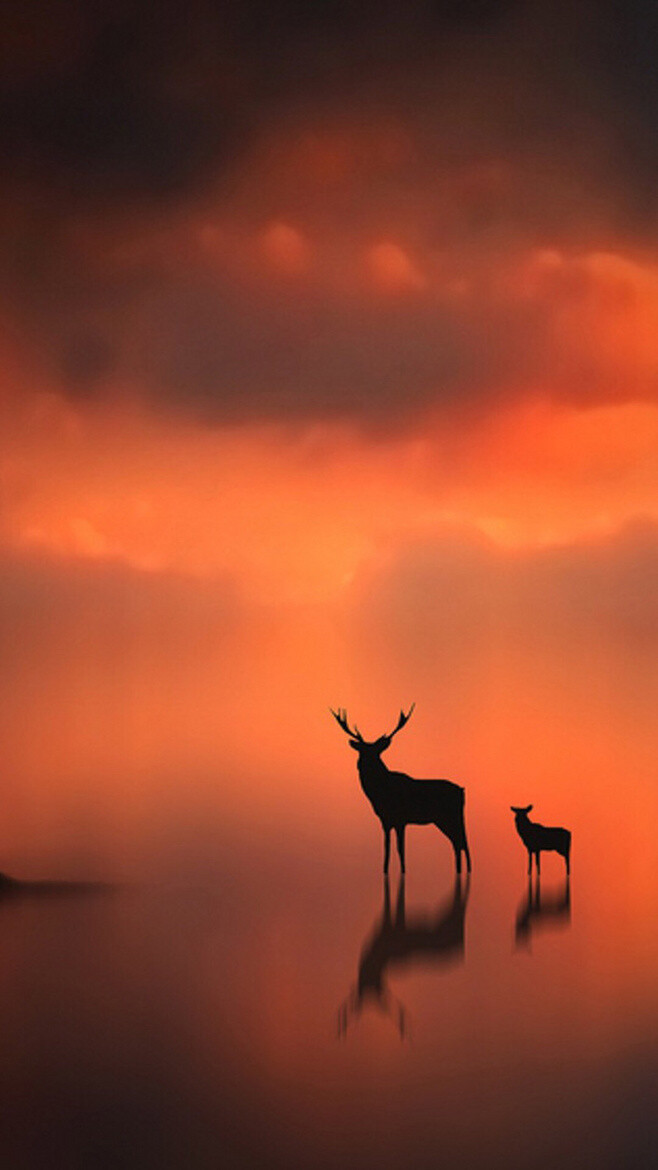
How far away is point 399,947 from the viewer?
189 inches

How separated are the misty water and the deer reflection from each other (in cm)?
1

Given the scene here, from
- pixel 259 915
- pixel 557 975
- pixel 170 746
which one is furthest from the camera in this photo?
pixel 170 746

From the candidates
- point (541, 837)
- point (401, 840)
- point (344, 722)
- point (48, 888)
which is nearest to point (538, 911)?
point (541, 837)

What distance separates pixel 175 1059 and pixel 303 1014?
0.49m

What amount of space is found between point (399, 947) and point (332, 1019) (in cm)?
77

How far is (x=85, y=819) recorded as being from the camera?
6.30 meters

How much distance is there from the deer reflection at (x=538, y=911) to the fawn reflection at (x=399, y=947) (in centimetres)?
21

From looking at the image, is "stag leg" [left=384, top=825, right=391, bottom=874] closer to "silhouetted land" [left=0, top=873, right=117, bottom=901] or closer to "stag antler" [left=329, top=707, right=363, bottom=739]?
"stag antler" [left=329, top=707, right=363, bottom=739]

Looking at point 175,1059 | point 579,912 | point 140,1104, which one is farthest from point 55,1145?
point 579,912

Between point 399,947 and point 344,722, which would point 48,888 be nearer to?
point 344,722

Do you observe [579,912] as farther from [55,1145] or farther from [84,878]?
[55,1145]

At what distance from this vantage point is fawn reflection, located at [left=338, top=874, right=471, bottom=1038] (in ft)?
13.7

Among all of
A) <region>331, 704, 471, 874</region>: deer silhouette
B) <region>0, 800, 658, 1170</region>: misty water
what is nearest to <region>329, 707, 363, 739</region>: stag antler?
<region>331, 704, 471, 874</region>: deer silhouette

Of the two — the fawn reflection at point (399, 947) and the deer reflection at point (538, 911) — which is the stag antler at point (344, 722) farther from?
the deer reflection at point (538, 911)
